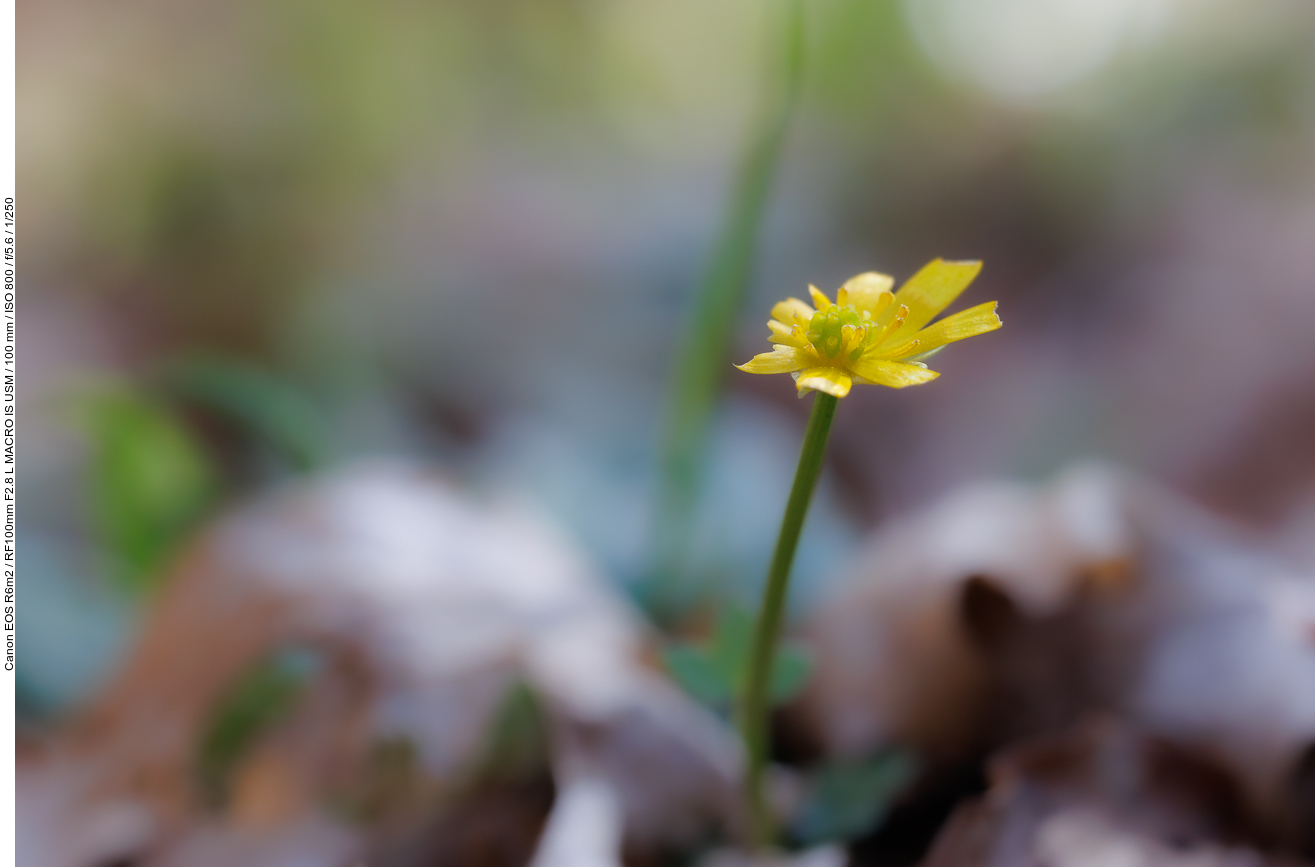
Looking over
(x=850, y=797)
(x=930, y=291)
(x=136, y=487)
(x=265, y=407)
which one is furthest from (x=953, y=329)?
(x=136, y=487)

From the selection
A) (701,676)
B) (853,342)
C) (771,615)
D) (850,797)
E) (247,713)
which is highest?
(853,342)

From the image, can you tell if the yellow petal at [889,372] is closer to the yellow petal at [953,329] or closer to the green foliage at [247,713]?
the yellow petal at [953,329]

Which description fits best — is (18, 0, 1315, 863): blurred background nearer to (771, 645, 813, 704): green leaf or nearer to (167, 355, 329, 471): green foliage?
(167, 355, 329, 471): green foliage

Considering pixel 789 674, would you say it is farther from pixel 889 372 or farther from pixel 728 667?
pixel 889 372

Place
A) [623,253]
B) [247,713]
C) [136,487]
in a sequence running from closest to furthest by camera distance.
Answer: [247,713], [136,487], [623,253]

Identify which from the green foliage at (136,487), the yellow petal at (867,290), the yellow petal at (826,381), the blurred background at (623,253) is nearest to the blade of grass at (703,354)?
the blurred background at (623,253)

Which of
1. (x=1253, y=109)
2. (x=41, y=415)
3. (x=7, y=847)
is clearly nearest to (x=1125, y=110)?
(x=1253, y=109)

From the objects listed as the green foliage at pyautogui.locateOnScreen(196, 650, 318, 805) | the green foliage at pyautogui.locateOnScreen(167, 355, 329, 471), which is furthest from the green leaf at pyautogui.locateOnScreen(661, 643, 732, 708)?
the green foliage at pyautogui.locateOnScreen(167, 355, 329, 471)
